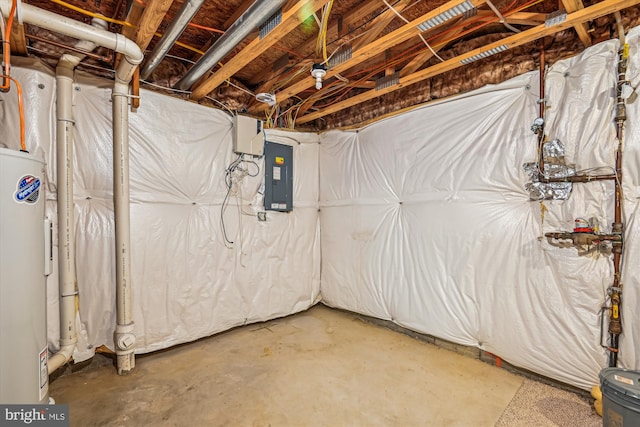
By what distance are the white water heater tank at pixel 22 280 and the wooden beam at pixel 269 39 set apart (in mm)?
1304

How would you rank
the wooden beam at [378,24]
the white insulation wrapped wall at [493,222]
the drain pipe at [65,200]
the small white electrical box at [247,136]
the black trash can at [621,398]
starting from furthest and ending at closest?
the small white electrical box at [247,136], the drain pipe at [65,200], the white insulation wrapped wall at [493,222], the wooden beam at [378,24], the black trash can at [621,398]

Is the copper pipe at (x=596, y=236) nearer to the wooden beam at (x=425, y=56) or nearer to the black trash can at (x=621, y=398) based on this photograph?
the black trash can at (x=621, y=398)

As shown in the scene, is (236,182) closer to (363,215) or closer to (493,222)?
(363,215)

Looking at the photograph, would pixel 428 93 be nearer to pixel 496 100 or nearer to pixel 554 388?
pixel 496 100

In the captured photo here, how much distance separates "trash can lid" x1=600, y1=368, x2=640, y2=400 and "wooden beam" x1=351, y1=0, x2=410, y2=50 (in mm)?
2165

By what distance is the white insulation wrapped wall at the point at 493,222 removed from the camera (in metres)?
1.83

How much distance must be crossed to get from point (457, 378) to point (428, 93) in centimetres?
238

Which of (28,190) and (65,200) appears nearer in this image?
(28,190)

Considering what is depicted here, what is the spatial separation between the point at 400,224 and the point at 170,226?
2112 millimetres

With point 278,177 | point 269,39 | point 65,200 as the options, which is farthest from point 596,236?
point 65,200

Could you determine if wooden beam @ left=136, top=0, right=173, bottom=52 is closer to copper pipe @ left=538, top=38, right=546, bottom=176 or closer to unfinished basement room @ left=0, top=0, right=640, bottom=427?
unfinished basement room @ left=0, top=0, right=640, bottom=427

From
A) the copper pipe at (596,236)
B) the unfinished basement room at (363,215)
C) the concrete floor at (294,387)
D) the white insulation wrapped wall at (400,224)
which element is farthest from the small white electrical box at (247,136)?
the copper pipe at (596,236)

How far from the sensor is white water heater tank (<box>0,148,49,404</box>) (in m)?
1.25

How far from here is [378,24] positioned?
72.7 inches
